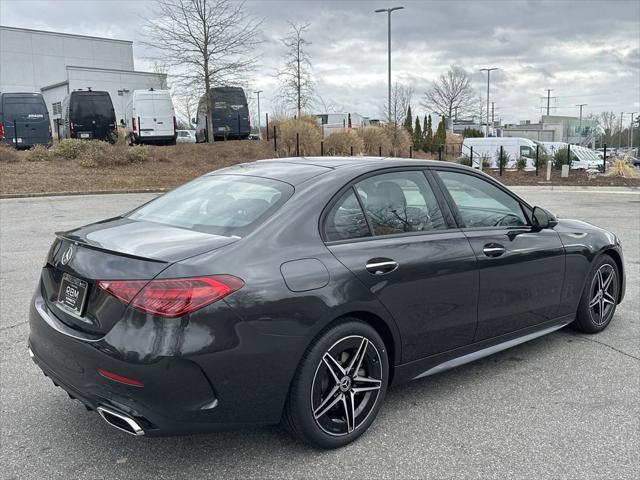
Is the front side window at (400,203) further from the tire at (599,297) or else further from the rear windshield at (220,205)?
the tire at (599,297)

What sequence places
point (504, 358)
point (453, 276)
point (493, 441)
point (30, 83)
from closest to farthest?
1. point (493, 441)
2. point (453, 276)
3. point (504, 358)
4. point (30, 83)

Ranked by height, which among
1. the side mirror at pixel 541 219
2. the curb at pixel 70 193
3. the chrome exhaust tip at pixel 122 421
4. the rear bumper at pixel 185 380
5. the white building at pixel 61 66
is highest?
the white building at pixel 61 66

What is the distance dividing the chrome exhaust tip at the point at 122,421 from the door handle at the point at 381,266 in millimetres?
1402

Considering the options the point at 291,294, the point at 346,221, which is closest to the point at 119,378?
the point at 291,294

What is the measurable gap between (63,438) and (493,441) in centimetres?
240

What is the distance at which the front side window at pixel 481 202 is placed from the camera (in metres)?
3.90

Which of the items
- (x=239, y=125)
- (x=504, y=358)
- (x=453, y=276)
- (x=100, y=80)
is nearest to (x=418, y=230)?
(x=453, y=276)

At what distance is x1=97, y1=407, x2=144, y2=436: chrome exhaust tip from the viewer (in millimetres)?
2613

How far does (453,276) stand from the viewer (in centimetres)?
357

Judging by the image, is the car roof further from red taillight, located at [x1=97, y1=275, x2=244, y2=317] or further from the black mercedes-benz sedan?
red taillight, located at [x1=97, y1=275, x2=244, y2=317]

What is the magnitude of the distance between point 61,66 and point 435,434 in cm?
6835

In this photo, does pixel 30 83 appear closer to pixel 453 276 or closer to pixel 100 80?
pixel 100 80

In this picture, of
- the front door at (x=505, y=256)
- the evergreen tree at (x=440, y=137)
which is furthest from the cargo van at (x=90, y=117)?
the evergreen tree at (x=440, y=137)

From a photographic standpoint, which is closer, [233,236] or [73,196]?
[233,236]
